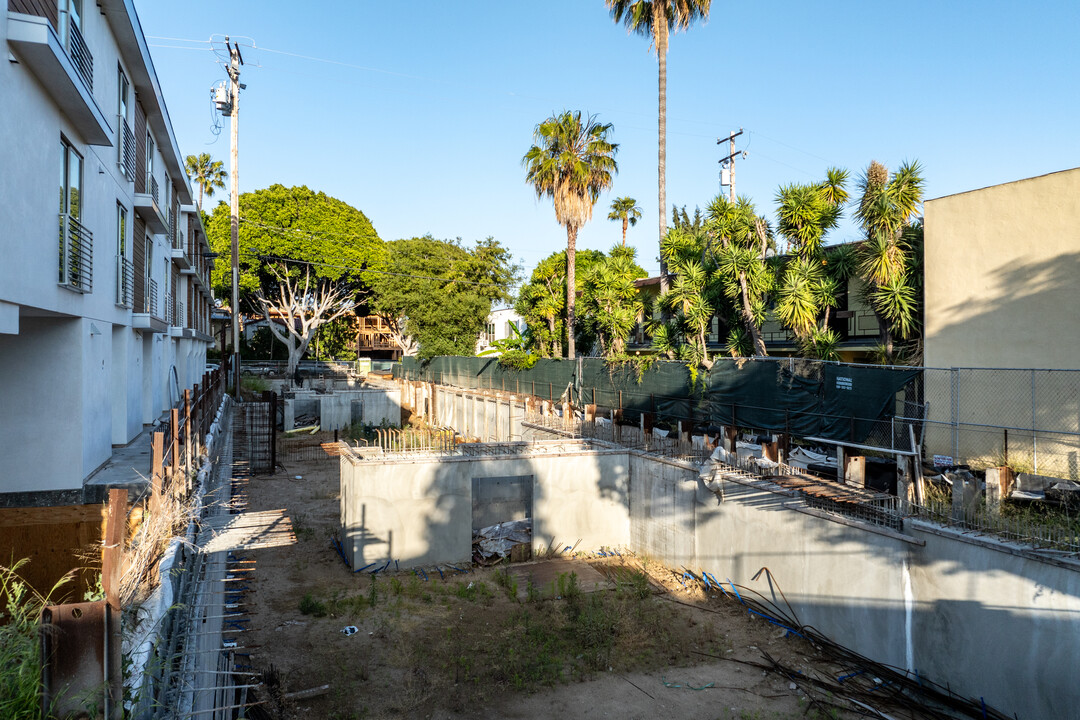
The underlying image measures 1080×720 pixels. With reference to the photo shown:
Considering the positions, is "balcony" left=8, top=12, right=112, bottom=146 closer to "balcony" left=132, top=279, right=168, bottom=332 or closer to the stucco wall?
"balcony" left=132, top=279, right=168, bottom=332

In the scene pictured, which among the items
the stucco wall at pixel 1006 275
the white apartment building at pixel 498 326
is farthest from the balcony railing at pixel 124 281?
the white apartment building at pixel 498 326

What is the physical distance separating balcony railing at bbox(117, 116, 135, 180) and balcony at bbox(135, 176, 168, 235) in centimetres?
71

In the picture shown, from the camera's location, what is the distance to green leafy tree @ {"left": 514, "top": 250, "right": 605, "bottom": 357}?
32906 millimetres

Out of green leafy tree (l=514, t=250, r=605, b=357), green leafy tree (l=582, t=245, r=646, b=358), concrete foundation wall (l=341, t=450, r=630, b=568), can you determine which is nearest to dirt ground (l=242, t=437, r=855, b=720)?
concrete foundation wall (l=341, t=450, r=630, b=568)

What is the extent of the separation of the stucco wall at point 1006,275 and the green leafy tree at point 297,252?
141 ft

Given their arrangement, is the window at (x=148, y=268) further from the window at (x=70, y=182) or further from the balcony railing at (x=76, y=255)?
the window at (x=70, y=182)

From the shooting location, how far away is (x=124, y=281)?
14.5m

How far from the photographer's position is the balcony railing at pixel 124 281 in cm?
1416

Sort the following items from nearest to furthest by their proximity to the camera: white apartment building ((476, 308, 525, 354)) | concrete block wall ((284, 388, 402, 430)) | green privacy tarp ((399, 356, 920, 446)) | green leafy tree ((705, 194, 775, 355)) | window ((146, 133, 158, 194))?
green privacy tarp ((399, 356, 920, 446)) < window ((146, 133, 158, 194)) < green leafy tree ((705, 194, 775, 355)) < concrete block wall ((284, 388, 402, 430)) < white apartment building ((476, 308, 525, 354))

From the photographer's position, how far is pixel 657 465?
16.9 m

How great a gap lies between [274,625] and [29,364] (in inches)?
247

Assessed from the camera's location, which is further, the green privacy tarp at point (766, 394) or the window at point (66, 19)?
the green privacy tarp at point (766, 394)

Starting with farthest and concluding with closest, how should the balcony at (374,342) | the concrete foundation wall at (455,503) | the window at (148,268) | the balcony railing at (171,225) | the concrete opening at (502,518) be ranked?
the balcony at (374,342), the balcony railing at (171,225), the window at (148,268), the concrete opening at (502,518), the concrete foundation wall at (455,503)

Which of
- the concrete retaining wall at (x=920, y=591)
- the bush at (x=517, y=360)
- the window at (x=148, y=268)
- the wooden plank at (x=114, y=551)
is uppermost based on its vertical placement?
the window at (x=148, y=268)
